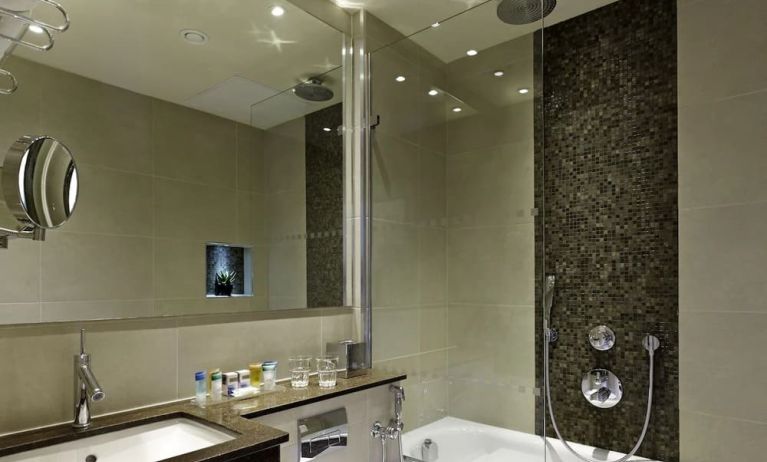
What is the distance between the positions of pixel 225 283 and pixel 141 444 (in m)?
0.59

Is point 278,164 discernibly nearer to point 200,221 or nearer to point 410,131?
point 200,221

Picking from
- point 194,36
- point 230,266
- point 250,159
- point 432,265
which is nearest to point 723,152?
point 432,265

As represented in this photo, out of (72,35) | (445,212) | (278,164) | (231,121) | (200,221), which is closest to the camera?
(72,35)

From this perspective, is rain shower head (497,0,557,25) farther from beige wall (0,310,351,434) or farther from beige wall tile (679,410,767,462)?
beige wall tile (679,410,767,462)

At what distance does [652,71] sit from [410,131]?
120 cm

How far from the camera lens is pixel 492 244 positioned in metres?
2.00

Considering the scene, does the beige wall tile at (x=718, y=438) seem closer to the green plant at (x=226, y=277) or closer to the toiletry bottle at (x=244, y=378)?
the toiletry bottle at (x=244, y=378)

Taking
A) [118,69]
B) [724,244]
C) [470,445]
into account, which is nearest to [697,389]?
[724,244]

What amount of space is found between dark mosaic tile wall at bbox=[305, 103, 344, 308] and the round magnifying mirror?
0.94 meters

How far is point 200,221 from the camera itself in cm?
169

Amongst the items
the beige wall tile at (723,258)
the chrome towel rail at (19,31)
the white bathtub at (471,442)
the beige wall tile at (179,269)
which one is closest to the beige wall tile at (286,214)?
the beige wall tile at (179,269)

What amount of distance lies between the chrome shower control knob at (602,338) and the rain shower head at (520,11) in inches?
58.7

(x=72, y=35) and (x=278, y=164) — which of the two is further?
(x=278, y=164)

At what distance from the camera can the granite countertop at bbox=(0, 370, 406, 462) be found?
3.65ft
